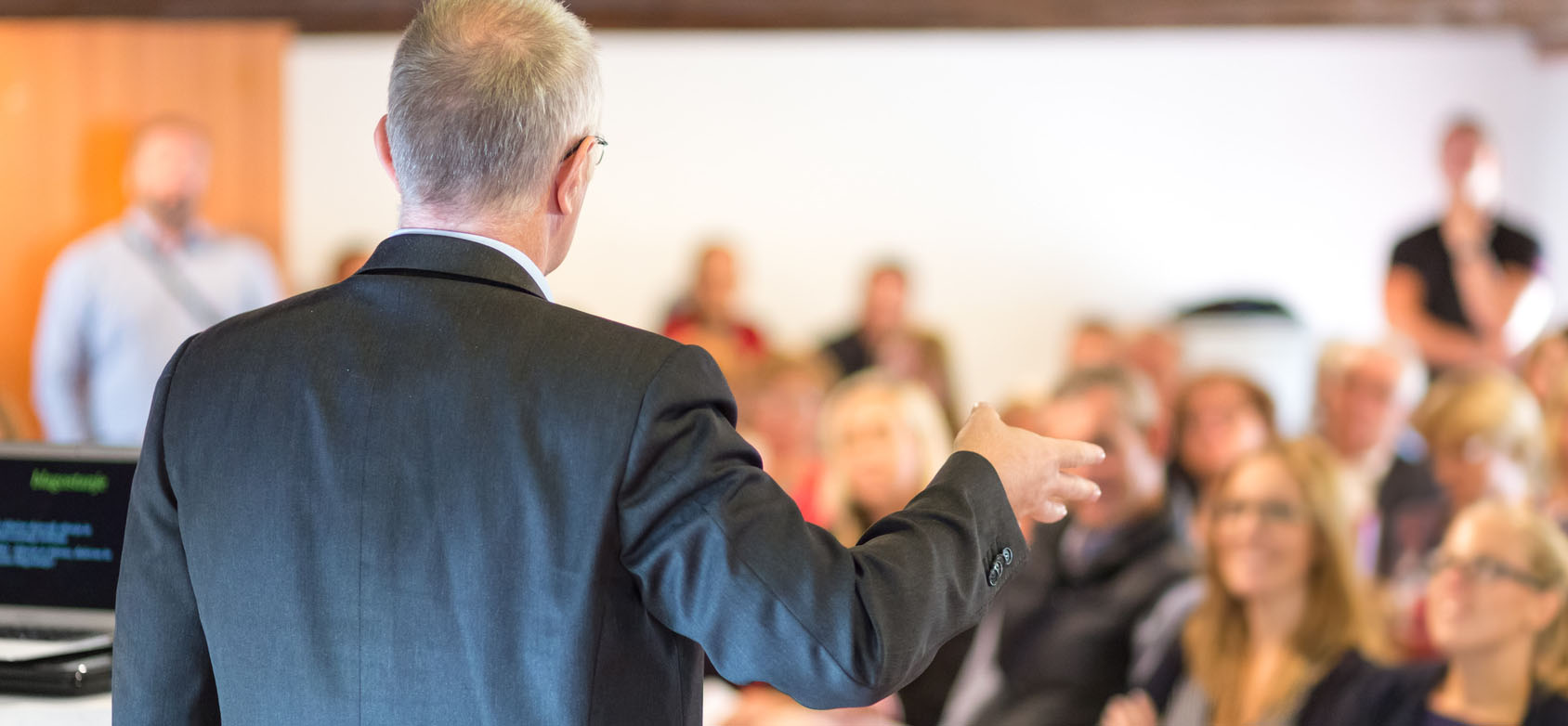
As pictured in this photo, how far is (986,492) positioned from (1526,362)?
14.8 feet

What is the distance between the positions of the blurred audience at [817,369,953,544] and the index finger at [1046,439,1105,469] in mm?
2042

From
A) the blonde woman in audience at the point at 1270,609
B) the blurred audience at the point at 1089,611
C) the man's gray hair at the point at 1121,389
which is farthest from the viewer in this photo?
the man's gray hair at the point at 1121,389

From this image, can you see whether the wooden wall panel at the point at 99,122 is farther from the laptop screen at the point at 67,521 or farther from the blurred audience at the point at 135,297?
the laptop screen at the point at 67,521

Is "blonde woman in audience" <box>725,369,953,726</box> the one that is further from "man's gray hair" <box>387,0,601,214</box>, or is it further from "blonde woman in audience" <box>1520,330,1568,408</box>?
"blonde woman in audience" <box>1520,330,1568,408</box>

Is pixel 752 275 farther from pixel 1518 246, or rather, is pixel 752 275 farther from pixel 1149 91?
pixel 1518 246

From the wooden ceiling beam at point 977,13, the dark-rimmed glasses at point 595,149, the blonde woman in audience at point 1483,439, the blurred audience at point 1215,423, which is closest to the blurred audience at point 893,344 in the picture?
the wooden ceiling beam at point 977,13

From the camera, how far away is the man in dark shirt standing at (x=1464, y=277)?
565 centimetres

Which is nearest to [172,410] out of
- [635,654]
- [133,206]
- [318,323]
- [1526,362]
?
[318,323]

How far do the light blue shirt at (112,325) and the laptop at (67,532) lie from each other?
2667 mm

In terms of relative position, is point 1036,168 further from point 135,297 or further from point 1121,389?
point 135,297

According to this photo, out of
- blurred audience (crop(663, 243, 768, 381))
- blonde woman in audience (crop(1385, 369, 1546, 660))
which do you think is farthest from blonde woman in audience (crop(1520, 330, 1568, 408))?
blurred audience (crop(663, 243, 768, 381))

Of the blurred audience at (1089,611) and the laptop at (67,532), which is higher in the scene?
the laptop at (67,532)

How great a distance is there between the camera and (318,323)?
991 millimetres

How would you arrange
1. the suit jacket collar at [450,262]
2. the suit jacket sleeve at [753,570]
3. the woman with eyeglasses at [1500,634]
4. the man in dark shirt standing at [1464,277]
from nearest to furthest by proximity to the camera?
1. the suit jacket sleeve at [753,570]
2. the suit jacket collar at [450,262]
3. the woman with eyeglasses at [1500,634]
4. the man in dark shirt standing at [1464,277]
